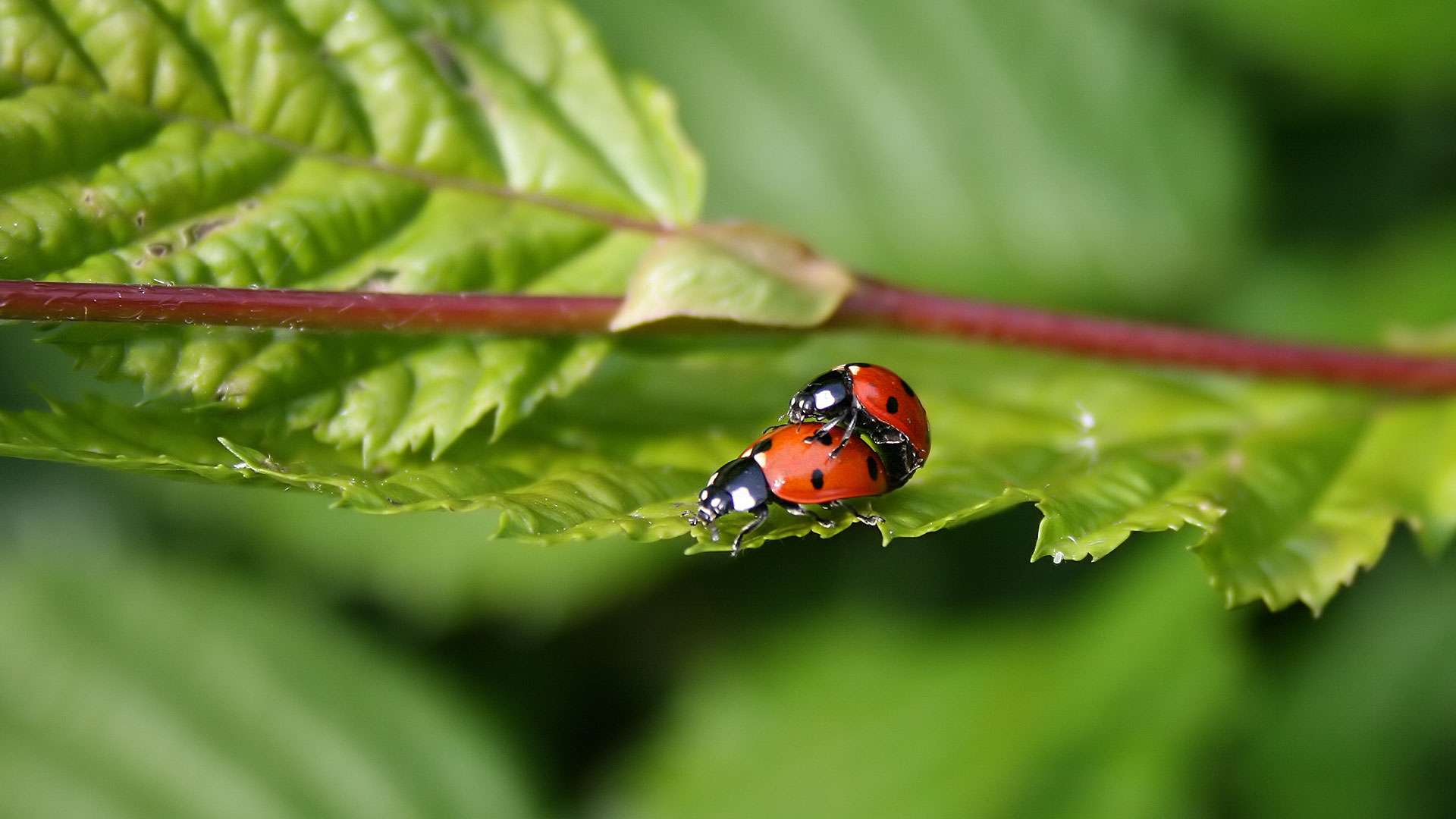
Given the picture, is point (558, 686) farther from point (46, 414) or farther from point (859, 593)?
point (46, 414)

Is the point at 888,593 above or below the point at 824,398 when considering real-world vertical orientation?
above

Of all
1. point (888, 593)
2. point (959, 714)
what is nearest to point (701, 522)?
point (959, 714)

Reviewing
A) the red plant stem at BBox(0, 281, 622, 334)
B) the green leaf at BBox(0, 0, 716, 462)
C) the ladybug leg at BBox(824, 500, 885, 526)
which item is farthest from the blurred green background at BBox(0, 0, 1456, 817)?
the red plant stem at BBox(0, 281, 622, 334)

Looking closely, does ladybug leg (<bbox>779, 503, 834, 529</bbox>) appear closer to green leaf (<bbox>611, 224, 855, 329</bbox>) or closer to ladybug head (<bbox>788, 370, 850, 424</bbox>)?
ladybug head (<bbox>788, 370, 850, 424</bbox>)

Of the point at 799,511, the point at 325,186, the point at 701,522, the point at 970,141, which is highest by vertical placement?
the point at 970,141

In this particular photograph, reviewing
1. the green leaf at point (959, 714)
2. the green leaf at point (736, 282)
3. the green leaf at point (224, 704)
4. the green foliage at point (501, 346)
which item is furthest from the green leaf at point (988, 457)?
the green leaf at point (224, 704)

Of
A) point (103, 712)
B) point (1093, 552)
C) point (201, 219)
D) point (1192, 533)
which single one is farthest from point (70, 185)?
point (1192, 533)

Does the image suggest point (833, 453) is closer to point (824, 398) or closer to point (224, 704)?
point (824, 398)
